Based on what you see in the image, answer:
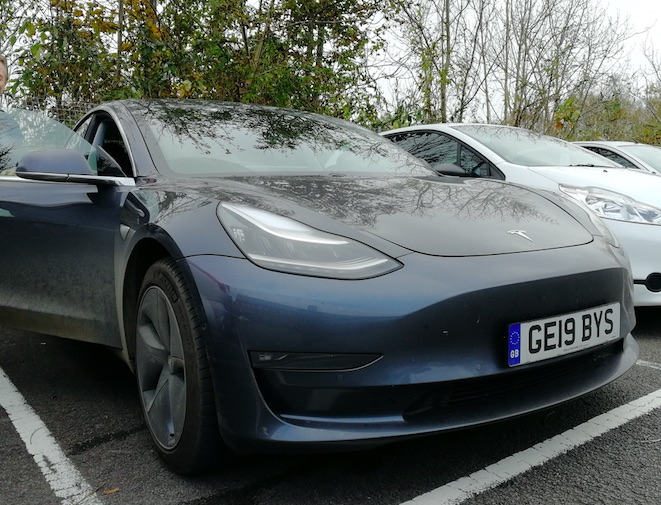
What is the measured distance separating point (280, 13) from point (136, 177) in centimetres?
657

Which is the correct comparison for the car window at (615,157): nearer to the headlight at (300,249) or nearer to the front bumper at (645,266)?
the front bumper at (645,266)

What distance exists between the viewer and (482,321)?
5.48 feet

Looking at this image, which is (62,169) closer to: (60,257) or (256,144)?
(60,257)

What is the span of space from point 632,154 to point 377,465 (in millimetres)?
6512

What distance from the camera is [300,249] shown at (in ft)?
5.68

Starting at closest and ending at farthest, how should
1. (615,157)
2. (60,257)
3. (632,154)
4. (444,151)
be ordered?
(60,257)
(444,151)
(632,154)
(615,157)

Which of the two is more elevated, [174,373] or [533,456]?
[174,373]

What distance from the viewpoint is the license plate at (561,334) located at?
1.72 metres

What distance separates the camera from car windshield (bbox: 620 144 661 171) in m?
7.12

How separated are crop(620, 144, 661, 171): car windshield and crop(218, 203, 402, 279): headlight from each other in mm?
6444

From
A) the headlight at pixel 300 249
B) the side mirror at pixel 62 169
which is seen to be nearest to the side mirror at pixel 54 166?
the side mirror at pixel 62 169

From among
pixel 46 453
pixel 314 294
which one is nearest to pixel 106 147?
pixel 46 453

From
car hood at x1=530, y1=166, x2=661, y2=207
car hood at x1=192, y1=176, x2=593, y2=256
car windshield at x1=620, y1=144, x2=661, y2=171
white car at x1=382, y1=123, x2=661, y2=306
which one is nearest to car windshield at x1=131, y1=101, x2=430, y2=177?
car hood at x1=192, y1=176, x2=593, y2=256

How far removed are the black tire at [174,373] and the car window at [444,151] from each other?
8.69ft
